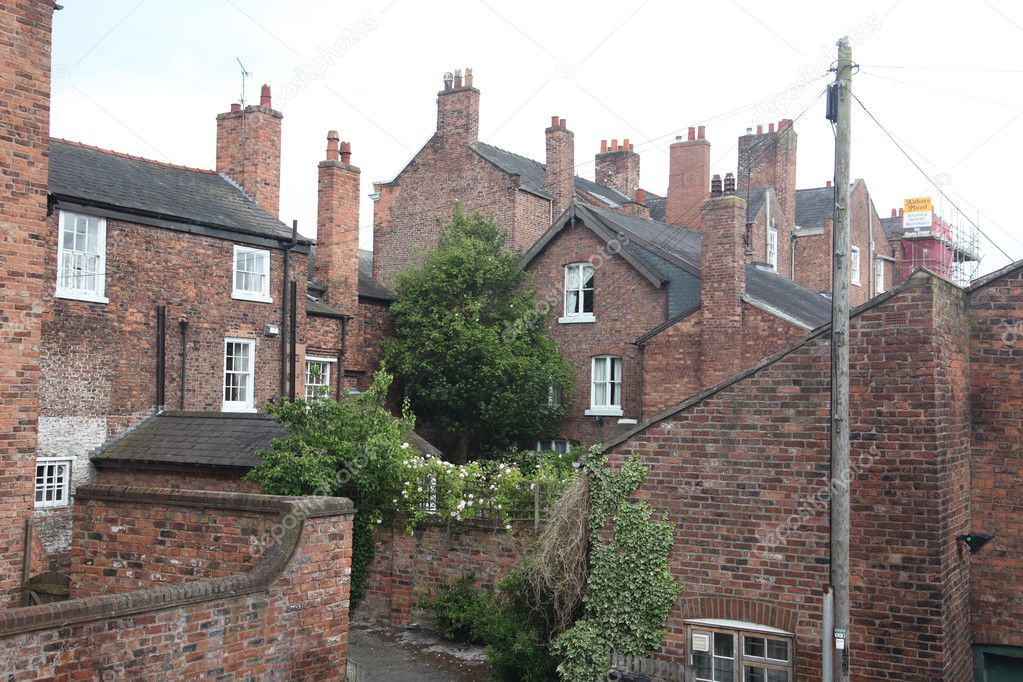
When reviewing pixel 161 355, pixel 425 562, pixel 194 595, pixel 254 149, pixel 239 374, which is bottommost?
pixel 425 562

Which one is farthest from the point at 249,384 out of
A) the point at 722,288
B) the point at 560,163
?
the point at 560,163

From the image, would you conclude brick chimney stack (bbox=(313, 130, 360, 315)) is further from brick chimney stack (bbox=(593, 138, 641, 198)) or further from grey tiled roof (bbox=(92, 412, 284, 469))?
brick chimney stack (bbox=(593, 138, 641, 198))

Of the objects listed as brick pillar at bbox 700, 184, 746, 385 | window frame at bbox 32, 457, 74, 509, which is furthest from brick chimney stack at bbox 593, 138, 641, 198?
window frame at bbox 32, 457, 74, 509

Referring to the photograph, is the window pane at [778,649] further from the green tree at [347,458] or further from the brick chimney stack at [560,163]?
the brick chimney stack at [560,163]

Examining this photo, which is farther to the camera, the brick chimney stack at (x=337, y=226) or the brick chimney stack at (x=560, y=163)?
the brick chimney stack at (x=560, y=163)

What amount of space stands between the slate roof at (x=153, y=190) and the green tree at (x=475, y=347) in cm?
469

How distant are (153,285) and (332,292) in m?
6.48

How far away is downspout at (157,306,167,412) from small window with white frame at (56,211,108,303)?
1.45 meters

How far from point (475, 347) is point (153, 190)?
9.38 metres

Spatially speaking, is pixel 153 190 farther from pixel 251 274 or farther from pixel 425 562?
pixel 425 562

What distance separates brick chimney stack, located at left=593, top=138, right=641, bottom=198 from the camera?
134 feet

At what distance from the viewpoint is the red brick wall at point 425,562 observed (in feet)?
52.2

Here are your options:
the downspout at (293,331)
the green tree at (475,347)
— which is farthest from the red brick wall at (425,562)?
the green tree at (475,347)

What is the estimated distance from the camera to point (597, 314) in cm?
2702
